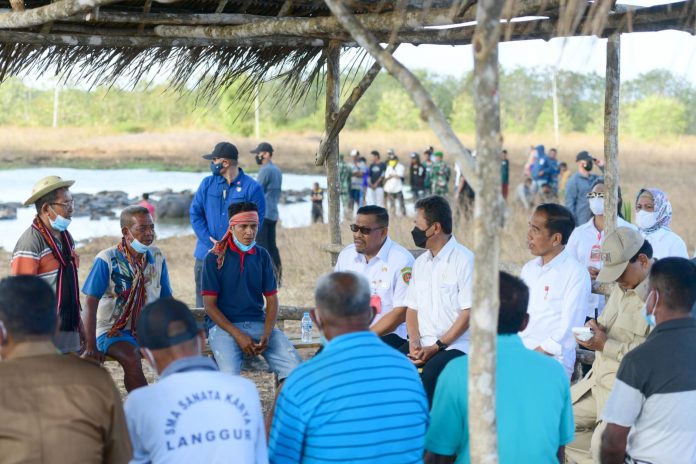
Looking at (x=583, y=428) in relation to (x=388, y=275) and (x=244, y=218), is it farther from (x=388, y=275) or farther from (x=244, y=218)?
(x=244, y=218)

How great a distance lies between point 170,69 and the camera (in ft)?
21.4

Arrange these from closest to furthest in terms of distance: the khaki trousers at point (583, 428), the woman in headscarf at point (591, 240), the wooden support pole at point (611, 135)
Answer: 1. the khaki trousers at point (583, 428)
2. the wooden support pole at point (611, 135)
3. the woman in headscarf at point (591, 240)

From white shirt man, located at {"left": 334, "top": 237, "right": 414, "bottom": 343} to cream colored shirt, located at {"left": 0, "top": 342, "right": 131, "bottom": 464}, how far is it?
282cm

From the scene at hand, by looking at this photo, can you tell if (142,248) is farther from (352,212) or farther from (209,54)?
(352,212)

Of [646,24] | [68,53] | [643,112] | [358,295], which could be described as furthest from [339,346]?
[643,112]

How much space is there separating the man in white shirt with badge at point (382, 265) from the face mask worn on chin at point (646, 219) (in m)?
1.90

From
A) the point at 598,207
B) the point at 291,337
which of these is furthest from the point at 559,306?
the point at 291,337

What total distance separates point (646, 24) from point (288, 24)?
1936 millimetres

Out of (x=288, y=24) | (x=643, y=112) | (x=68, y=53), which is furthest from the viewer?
(x=643, y=112)

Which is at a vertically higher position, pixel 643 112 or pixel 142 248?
pixel 643 112

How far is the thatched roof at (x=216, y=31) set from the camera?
4.99 m

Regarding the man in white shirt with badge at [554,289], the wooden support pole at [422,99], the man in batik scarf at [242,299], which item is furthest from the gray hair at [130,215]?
the wooden support pole at [422,99]

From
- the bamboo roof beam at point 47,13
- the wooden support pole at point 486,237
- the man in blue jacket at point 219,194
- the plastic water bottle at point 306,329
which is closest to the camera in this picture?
the wooden support pole at point 486,237

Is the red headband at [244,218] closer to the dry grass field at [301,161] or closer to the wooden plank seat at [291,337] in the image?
the wooden plank seat at [291,337]
